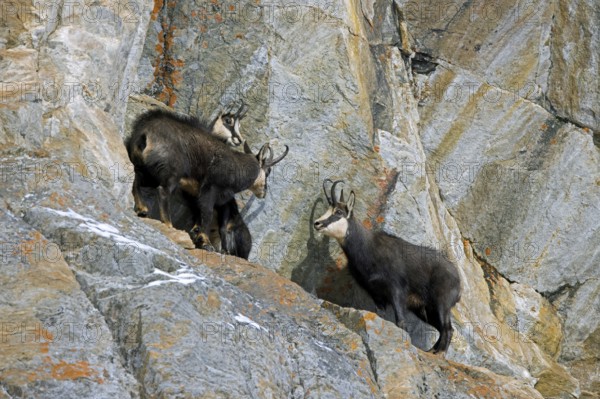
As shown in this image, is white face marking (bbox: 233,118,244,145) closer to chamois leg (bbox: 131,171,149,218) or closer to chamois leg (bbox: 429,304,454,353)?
chamois leg (bbox: 131,171,149,218)

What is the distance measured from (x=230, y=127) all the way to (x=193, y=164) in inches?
45.8

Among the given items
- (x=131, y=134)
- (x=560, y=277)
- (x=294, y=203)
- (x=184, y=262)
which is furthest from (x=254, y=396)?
(x=560, y=277)

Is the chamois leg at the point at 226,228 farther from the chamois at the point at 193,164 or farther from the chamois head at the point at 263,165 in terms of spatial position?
the chamois head at the point at 263,165

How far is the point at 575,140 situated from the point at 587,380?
10.2 feet

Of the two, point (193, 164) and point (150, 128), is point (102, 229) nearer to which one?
point (150, 128)

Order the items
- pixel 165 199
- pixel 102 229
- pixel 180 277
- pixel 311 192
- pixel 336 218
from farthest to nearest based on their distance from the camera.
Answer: pixel 311 192
pixel 336 218
pixel 165 199
pixel 102 229
pixel 180 277

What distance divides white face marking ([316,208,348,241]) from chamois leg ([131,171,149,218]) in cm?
193

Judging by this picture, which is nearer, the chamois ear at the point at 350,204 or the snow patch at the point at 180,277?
the snow patch at the point at 180,277

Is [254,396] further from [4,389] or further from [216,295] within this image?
[4,389]

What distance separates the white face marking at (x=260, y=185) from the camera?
413 inches

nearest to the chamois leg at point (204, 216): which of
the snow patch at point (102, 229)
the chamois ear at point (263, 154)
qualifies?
the chamois ear at point (263, 154)

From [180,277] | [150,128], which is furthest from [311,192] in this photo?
[180,277]

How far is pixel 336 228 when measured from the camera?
33.4ft

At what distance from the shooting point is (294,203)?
10852 millimetres
